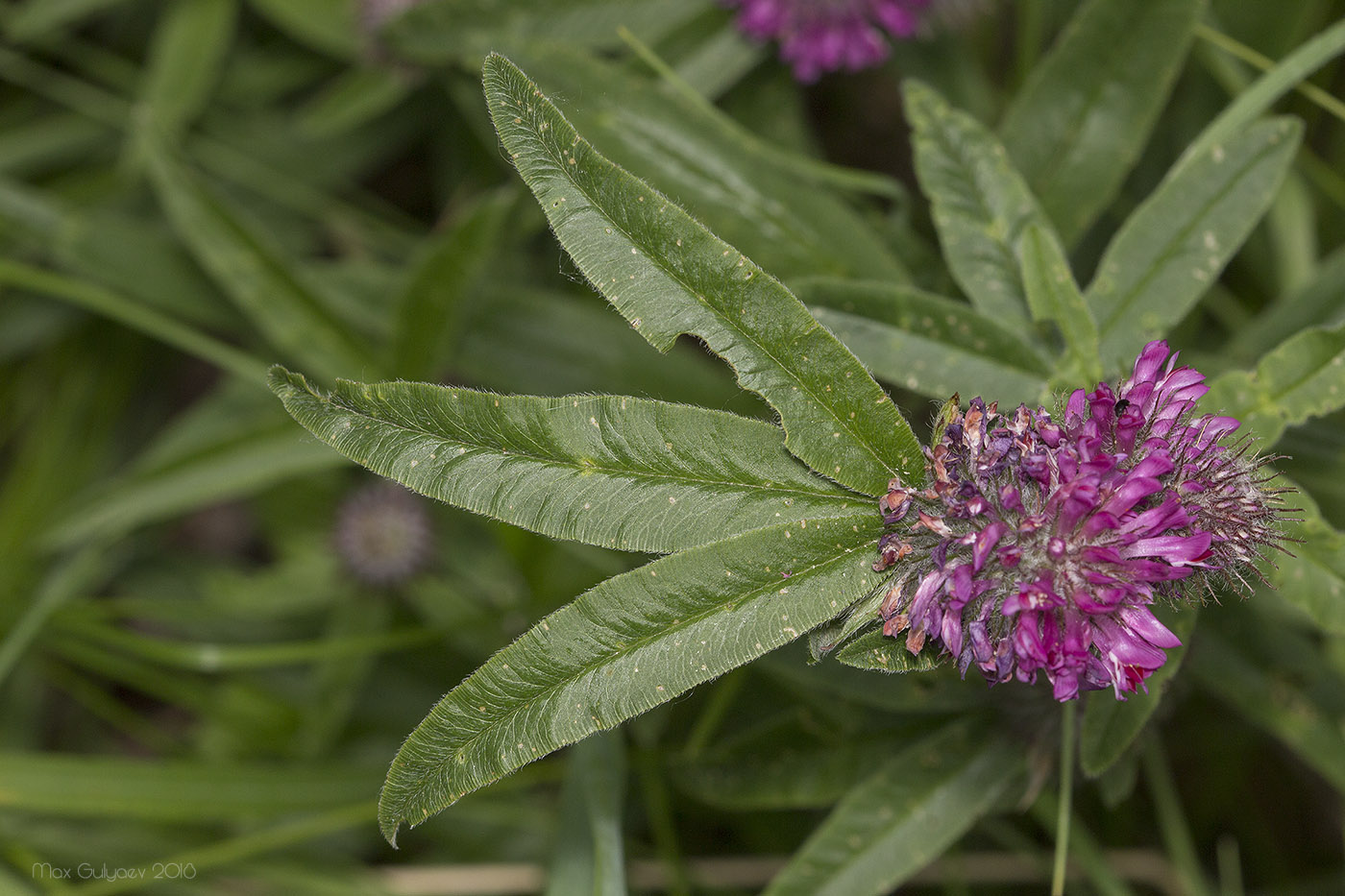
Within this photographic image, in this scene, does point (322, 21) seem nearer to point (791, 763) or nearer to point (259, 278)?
point (259, 278)

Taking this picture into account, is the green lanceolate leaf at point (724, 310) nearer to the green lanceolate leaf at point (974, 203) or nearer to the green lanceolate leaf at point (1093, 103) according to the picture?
the green lanceolate leaf at point (974, 203)

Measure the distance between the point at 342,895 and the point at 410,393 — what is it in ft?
7.47

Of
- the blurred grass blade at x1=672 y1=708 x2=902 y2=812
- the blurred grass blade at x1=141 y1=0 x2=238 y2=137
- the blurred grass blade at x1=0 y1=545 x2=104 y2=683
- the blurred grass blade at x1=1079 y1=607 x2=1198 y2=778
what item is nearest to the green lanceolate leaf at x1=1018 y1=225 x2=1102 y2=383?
the blurred grass blade at x1=1079 y1=607 x2=1198 y2=778

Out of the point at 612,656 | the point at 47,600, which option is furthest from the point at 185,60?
the point at 612,656

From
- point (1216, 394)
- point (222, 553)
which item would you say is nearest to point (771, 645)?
point (1216, 394)

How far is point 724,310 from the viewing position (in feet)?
4.93

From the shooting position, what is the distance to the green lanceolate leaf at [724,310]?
1.48 m

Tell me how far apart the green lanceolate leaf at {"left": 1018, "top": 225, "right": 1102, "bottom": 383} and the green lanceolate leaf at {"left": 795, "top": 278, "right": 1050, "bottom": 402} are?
8 cm

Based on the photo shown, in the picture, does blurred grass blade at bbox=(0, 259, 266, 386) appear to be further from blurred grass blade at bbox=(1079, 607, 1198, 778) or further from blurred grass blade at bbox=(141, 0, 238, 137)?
blurred grass blade at bbox=(1079, 607, 1198, 778)

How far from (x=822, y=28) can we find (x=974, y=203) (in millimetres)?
961

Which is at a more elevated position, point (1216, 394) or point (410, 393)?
point (410, 393)

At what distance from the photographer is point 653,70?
8.99 ft

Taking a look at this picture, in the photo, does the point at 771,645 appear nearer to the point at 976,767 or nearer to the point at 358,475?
the point at 976,767

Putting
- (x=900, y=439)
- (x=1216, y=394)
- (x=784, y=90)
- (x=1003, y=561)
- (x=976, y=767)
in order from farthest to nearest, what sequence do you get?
(x=784, y=90) < (x=976, y=767) < (x=1216, y=394) < (x=900, y=439) < (x=1003, y=561)
